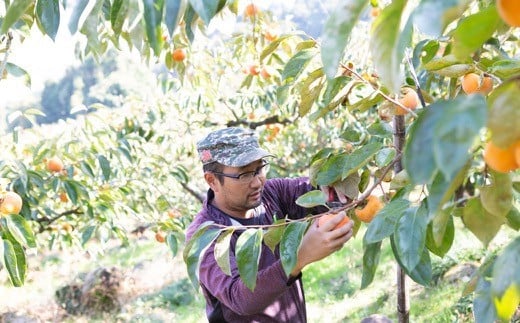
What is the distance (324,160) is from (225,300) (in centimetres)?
52

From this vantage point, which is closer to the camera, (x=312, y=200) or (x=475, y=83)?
(x=475, y=83)

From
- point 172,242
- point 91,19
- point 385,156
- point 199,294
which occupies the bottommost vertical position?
point 199,294

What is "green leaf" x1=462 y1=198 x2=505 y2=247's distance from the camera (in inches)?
37.6

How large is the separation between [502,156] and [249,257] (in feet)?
1.97

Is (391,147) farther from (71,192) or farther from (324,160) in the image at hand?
(71,192)

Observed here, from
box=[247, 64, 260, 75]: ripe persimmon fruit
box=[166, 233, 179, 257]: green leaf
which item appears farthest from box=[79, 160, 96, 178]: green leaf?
box=[247, 64, 260, 75]: ripe persimmon fruit

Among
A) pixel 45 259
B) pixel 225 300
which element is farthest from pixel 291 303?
pixel 45 259

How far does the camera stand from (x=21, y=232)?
1553mm

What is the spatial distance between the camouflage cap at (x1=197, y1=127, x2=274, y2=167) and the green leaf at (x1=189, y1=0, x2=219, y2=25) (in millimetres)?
1207

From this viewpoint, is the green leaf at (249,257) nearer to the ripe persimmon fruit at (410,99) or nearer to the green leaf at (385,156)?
the green leaf at (385,156)

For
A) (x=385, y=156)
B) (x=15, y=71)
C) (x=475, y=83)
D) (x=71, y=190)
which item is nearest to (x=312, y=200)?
(x=385, y=156)

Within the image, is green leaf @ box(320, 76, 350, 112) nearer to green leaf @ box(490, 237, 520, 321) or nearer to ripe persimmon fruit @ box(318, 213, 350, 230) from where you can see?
ripe persimmon fruit @ box(318, 213, 350, 230)

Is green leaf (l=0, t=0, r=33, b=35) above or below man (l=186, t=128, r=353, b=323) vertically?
→ above

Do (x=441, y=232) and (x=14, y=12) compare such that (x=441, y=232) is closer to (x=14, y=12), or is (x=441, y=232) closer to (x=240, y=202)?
(x=14, y=12)
